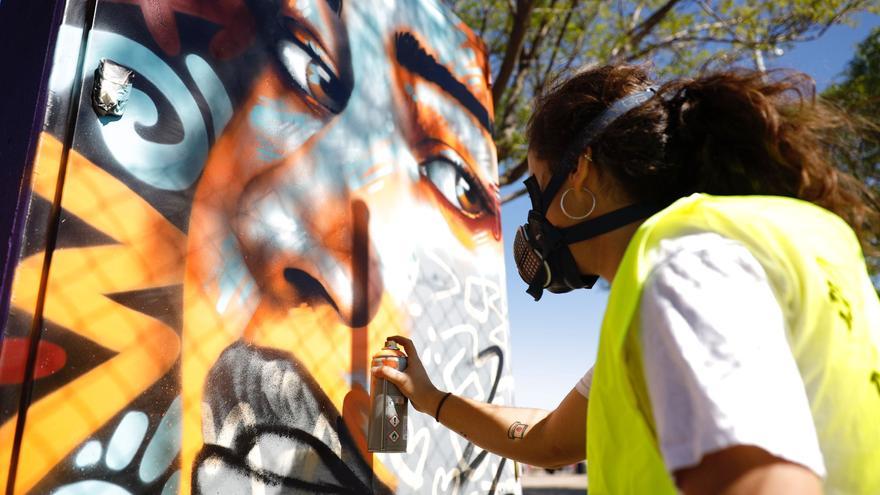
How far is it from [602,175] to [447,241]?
1.91m

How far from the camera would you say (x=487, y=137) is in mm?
4180

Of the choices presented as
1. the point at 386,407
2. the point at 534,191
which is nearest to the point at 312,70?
the point at 534,191

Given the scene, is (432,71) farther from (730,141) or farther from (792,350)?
(792,350)

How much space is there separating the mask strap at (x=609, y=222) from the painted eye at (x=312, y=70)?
1.45 m

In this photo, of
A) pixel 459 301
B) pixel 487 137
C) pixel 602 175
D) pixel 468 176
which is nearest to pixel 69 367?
pixel 602 175

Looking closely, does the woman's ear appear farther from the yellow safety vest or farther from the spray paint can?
the spray paint can

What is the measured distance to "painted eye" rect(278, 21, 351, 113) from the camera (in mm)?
2625

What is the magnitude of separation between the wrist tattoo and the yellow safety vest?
105cm

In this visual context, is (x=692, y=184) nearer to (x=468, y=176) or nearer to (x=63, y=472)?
(x=63, y=472)

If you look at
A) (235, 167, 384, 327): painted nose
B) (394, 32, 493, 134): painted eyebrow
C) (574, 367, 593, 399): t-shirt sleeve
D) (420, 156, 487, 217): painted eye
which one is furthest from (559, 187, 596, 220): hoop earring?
(394, 32, 493, 134): painted eyebrow

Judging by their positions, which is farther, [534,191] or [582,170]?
[534,191]

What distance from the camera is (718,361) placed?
80cm

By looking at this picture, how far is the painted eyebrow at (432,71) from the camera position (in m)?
3.39

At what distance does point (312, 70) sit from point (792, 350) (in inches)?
89.5
